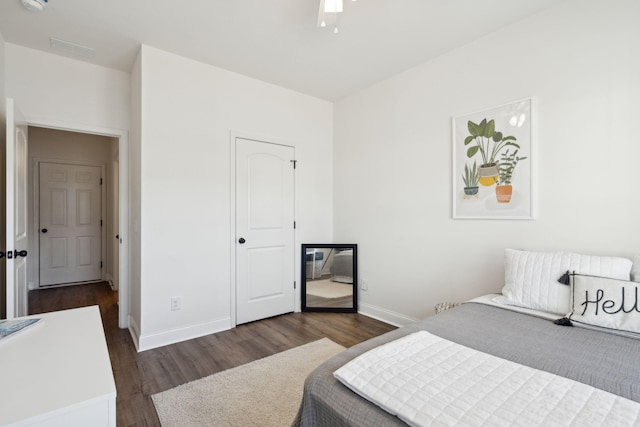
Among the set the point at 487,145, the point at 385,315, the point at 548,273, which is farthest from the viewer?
the point at 385,315

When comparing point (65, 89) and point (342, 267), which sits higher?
point (65, 89)

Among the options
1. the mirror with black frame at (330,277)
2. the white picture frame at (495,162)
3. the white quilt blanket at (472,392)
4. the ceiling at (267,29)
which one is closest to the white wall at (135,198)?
the ceiling at (267,29)

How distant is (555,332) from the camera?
1.53 meters

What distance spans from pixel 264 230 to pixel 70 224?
3.69 m

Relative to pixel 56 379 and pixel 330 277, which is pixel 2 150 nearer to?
pixel 56 379

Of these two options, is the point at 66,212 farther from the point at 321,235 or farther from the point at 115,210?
the point at 321,235

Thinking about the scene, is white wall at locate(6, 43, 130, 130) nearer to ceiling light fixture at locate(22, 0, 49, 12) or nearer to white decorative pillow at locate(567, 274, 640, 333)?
ceiling light fixture at locate(22, 0, 49, 12)

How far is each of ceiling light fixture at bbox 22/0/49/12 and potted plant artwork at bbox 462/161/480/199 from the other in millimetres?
3325

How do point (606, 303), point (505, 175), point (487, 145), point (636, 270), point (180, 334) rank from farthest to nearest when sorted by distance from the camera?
point (180, 334) < point (487, 145) < point (505, 175) < point (636, 270) < point (606, 303)

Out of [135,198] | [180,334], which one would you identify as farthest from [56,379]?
[135,198]

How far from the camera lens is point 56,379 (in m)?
0.94

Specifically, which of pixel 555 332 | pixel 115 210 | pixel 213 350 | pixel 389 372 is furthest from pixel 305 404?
pixel 115 210

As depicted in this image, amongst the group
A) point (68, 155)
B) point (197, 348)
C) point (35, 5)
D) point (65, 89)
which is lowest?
point (197, 348)

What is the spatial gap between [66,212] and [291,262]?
3933 millimetres
